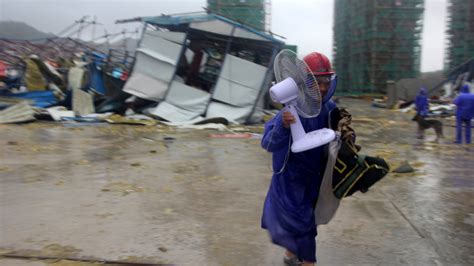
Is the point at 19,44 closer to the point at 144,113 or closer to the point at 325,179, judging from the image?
the point at 144,113

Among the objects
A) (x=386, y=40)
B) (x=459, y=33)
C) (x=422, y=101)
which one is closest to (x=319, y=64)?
(x=422, y=101)

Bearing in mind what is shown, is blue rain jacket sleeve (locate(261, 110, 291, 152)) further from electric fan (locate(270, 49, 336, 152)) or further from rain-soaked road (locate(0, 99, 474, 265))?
rain-soaked road (locate(0, 99, 474, 265))

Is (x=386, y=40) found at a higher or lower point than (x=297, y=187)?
higher

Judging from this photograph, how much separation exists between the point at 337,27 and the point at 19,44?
2774 centimetres

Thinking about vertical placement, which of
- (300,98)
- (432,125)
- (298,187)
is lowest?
(432,125)

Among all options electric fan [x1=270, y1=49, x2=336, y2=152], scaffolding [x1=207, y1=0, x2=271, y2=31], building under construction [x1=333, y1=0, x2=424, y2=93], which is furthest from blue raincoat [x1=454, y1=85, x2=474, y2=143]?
building under construction [x1=333, y1=0, x2=424, y2=93]

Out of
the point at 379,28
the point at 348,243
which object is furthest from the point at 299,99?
the point at 379,28

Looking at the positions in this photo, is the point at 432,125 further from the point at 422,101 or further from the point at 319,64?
the point at 319,64

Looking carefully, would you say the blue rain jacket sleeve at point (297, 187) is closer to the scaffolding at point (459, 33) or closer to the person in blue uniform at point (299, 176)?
the person in blue uniform at point (299, 176)

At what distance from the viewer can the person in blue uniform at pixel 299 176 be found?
2.59 metres

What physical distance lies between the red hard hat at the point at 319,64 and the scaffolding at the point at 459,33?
29.4 meters

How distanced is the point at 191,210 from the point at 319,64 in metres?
2.40

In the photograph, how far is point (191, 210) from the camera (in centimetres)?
444

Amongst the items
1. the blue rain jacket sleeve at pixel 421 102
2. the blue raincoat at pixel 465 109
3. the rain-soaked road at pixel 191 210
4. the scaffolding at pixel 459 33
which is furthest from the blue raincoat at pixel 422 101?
the scaffolding at pixel 459 33
